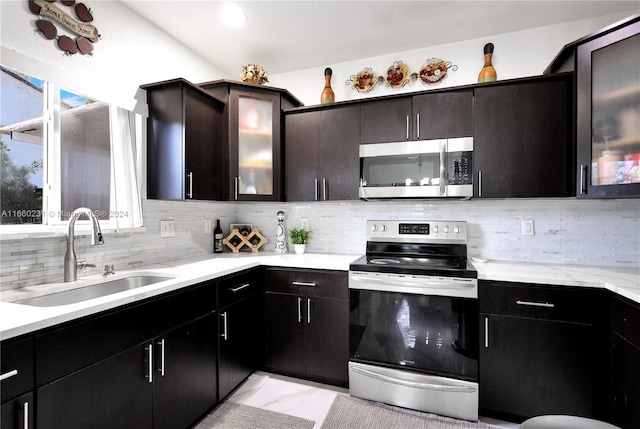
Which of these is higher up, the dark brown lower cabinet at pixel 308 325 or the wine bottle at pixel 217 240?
the wine bottle at pixel 217 240

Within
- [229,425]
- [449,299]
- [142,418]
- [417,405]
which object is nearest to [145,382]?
[142,418]

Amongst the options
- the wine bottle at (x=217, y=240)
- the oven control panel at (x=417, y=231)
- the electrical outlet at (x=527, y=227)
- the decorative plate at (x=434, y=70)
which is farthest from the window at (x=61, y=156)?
the electrical outlet at (x=527, y=227)

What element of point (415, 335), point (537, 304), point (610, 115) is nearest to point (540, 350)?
point (537, 304)

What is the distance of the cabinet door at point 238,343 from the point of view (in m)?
1.92

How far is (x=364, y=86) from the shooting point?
264cm

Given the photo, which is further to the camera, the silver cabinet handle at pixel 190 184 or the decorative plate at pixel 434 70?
the decorative plate at pixel 434 70

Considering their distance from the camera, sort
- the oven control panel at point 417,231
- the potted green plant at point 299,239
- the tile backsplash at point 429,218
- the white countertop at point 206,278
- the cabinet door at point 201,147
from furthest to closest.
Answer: the potted green plant at point 299,239, the oven control panel at point 417,231, the cabinet door at point 201,147, the tile backsplash at point 429,218, the white countertop at point 206,278

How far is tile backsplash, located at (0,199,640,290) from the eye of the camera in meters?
1.79

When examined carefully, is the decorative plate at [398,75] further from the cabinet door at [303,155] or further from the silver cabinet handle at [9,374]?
the silver cabinet handle at [9,374]

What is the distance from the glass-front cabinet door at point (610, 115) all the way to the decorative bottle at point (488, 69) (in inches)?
18.5

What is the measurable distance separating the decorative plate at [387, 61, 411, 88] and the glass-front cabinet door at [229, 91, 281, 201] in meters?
0.97

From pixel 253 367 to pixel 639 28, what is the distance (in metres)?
3.06

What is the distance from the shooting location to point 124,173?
6.40 ft

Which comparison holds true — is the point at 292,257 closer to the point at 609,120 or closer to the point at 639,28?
the point at 609,120
